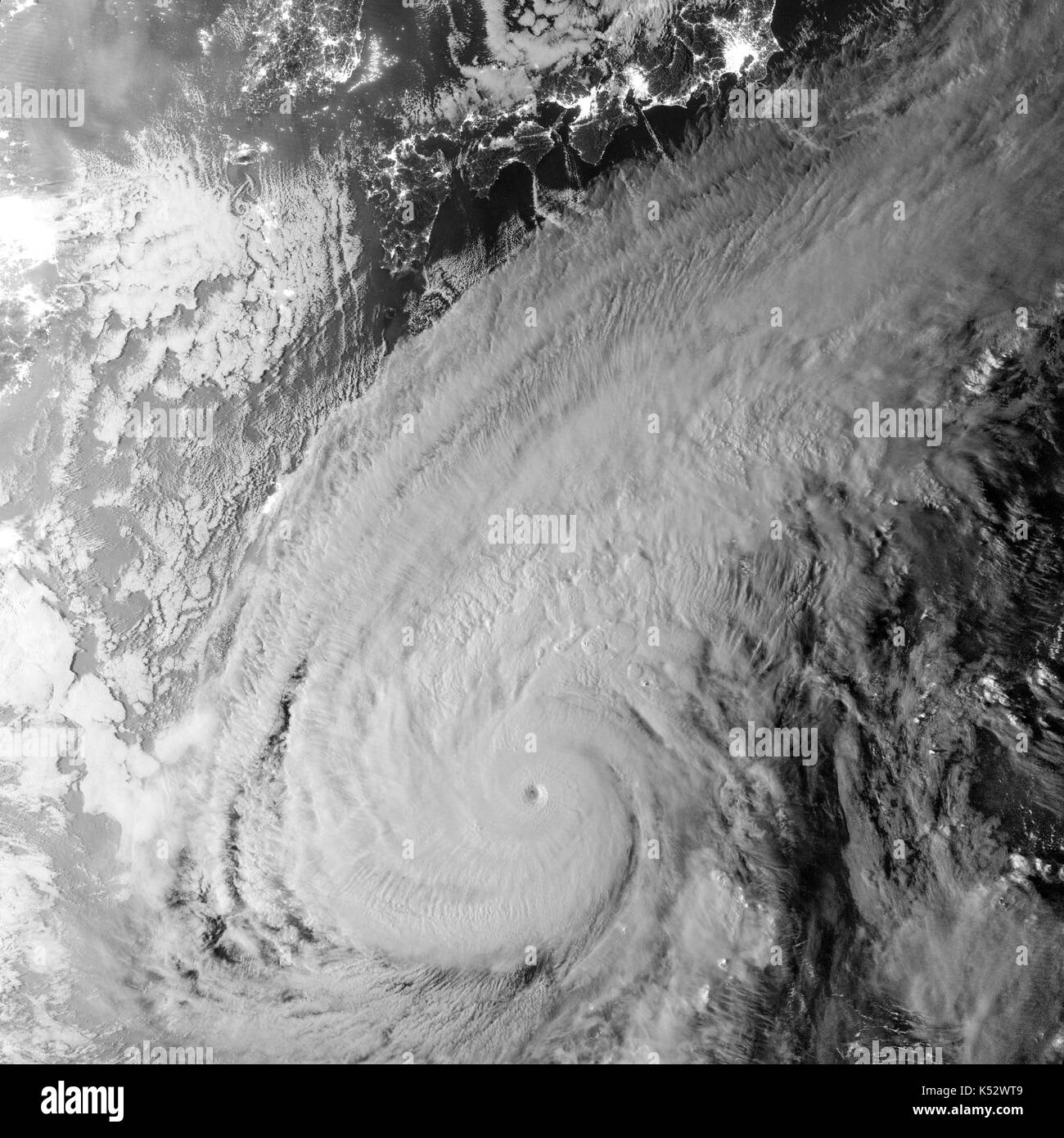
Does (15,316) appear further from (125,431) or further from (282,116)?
(282,116)

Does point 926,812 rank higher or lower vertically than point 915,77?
lower

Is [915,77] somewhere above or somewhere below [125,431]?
above

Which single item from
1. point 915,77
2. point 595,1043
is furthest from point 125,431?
point 915,77

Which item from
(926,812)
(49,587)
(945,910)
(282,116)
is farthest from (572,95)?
(945,910)

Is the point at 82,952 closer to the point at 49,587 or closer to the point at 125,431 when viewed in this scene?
the point at 49,587

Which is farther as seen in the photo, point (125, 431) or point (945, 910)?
point (125, 431)

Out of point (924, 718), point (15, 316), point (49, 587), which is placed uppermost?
point (15, 316)

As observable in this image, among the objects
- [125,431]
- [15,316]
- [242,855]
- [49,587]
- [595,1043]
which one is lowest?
[595,1043]
